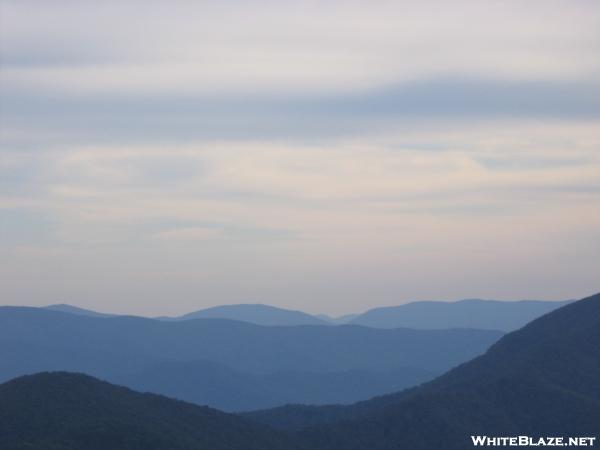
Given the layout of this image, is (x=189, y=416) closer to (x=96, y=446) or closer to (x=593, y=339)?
(x=96, y=446)

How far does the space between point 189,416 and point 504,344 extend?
62833 millimetres

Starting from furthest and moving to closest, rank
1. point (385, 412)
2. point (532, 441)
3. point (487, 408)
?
1. point (487, 408)
2. point (385, 412)
3. point (532, 441)

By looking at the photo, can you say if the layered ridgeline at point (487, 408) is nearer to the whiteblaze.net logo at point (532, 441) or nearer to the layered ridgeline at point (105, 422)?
the whiteblaze.net logo at point (532, 441)

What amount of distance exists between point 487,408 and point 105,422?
147ft

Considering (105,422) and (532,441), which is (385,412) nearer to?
(532,441)

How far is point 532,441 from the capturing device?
99.7 m

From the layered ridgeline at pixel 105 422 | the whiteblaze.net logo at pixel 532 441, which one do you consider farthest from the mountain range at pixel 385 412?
the whiteblaze.net logo at pixel 532 441

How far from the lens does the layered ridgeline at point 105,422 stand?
2928 inches

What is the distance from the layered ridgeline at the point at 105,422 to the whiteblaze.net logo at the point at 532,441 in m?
21.1

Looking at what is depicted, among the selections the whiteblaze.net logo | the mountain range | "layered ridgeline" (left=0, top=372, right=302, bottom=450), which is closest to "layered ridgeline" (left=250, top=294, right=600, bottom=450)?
the mountain range

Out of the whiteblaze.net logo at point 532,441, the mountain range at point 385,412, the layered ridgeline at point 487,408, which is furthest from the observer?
the whiteblaze.net logo at point 532,441

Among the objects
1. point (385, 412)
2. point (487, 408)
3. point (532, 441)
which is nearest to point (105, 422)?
point (385, 412)

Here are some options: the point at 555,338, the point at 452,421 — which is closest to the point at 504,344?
the point at 555,338

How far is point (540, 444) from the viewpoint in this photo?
9875cm
